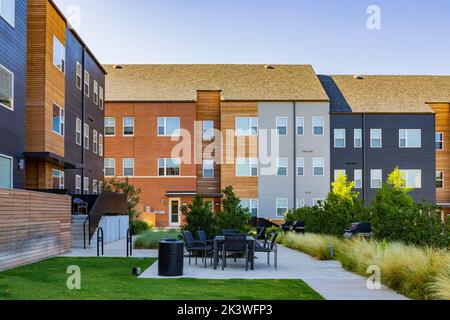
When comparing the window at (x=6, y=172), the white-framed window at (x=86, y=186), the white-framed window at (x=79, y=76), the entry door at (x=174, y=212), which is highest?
the white-framed window at (x=79, y=76)

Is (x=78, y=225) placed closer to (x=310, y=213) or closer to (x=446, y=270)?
(x=310, y=213)

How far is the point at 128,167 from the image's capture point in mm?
42844

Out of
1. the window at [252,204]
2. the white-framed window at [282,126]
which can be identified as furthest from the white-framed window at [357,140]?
the window at [252,204]

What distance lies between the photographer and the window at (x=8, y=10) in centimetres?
1888

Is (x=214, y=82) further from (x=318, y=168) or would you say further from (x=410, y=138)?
(x=410, y=138)

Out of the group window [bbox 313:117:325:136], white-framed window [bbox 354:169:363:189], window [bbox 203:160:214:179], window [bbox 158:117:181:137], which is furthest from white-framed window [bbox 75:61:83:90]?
white-framed window [bbox 354:169:363:189]

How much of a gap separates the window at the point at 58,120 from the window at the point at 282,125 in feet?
70.8

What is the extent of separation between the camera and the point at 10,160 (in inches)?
787

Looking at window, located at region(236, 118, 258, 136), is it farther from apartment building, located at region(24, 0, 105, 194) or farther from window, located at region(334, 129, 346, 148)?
apartment building, located at region(24, 0, 105, 194)

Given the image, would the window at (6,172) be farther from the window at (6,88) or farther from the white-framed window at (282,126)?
the white-framed window at (282,126)

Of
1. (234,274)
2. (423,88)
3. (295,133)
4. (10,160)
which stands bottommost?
(234,274)

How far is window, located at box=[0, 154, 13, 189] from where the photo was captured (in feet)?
63.3
